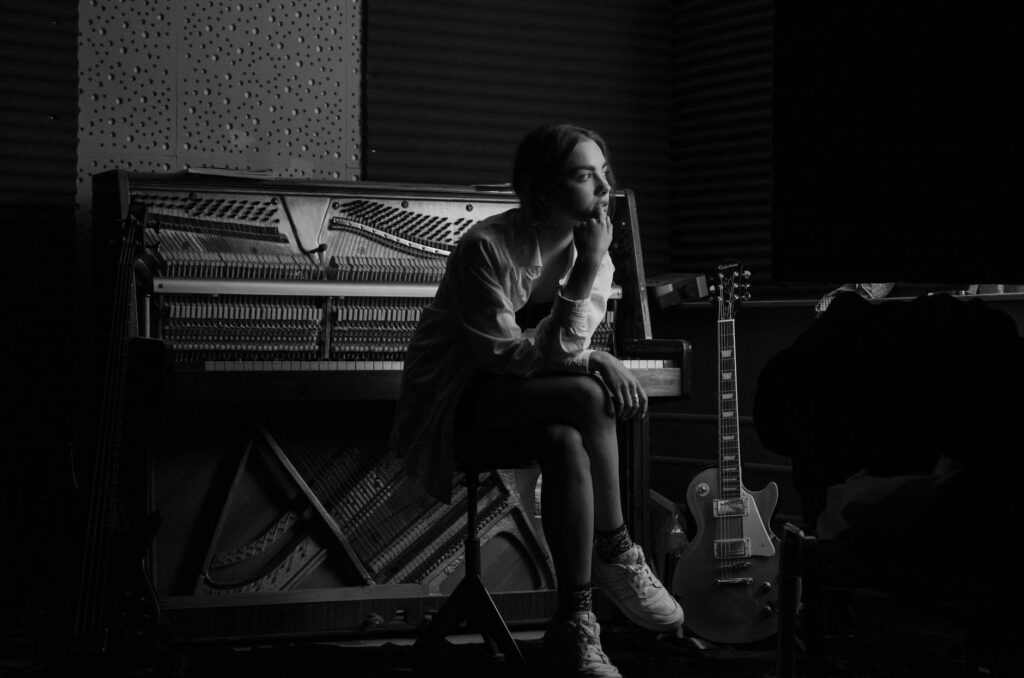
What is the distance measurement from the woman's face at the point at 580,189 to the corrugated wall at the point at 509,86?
62.9 inches

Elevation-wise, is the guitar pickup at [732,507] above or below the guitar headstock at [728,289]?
below

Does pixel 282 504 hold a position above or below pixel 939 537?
below

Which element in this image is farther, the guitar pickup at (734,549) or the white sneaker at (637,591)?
the guitar pickup at (734,549)

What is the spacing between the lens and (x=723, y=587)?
3.57 meters

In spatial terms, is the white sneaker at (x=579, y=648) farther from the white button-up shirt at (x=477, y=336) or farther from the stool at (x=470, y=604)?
the white button-up shirt at (x=477, y=336)

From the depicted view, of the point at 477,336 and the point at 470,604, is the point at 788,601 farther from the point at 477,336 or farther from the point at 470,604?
the point at 470,604

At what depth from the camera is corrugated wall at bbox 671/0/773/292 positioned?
4668 mm

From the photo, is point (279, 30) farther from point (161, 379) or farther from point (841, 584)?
point (841, 584)

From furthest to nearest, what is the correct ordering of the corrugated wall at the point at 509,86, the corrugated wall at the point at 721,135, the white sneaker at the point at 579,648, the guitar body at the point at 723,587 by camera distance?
the corrugated wall at the point at 721,135
the corrugated wall at the point at 509,86
the guitar body at the point at 723,587
the white sneaker at the point at 579,648

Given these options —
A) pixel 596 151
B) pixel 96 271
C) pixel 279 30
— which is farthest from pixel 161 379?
pixel 279 30

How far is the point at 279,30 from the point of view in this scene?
14.1 ft

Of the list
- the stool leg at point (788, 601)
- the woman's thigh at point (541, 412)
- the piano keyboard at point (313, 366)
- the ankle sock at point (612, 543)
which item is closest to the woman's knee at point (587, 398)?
the woman's thigh at point (541, 412)

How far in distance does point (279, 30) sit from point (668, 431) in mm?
2247

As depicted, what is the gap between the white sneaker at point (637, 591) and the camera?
279 cm
